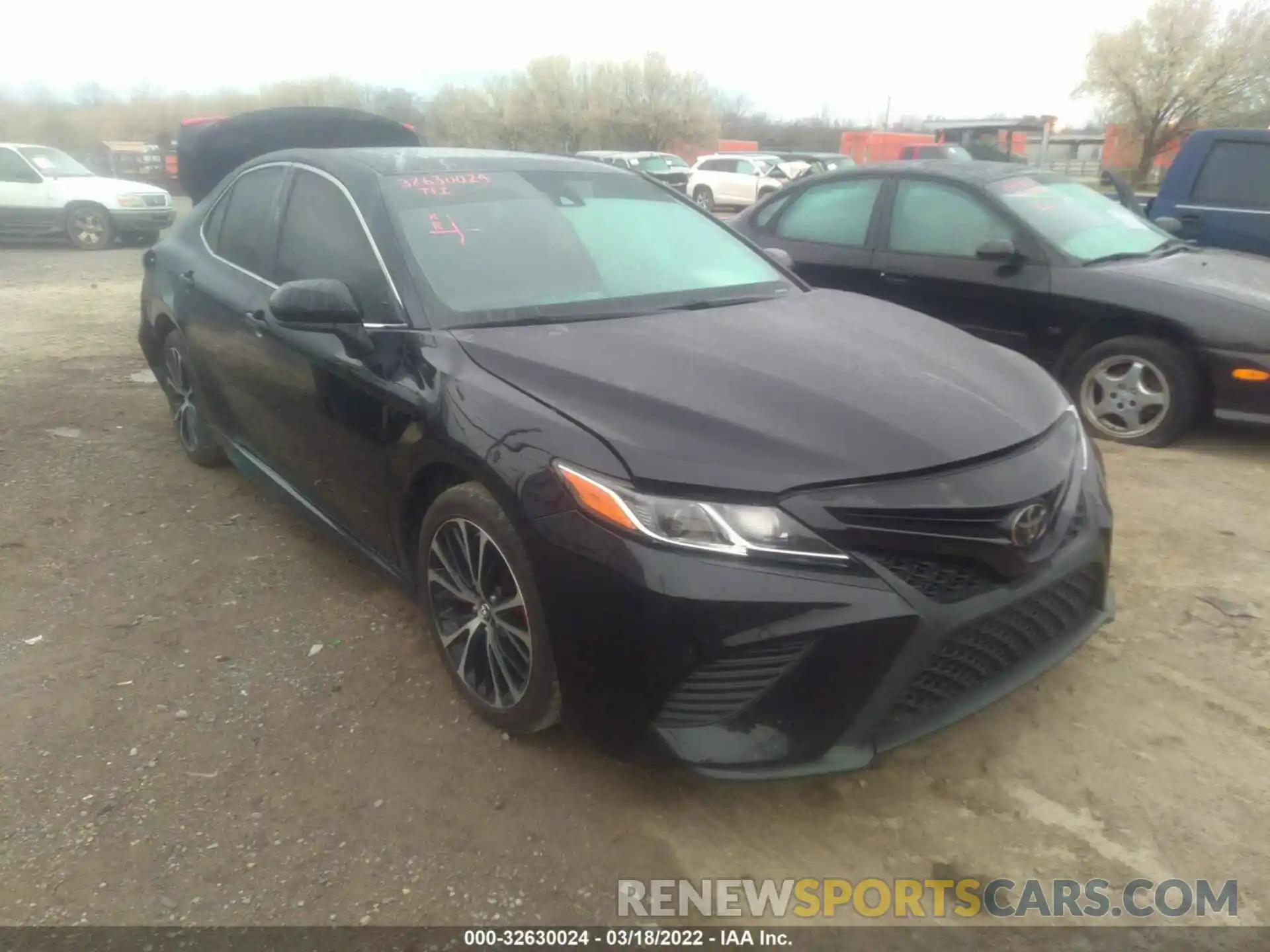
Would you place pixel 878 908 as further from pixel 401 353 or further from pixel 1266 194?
pixel 1266 194

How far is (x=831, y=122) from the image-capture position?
68.3 m

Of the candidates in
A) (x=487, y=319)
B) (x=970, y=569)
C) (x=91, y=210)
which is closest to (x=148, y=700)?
(x=487, y=319)

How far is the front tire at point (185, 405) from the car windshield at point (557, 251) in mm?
1898

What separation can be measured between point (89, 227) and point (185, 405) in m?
12.5

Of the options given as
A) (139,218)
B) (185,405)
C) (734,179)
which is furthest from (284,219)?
(734,179)

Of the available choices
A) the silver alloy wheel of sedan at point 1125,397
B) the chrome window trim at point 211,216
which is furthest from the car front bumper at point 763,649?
the silver alloy wheel of sedan at point 1125,397

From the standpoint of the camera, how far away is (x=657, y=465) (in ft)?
7.16

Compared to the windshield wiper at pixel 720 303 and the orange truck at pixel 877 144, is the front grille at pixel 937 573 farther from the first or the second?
the orange truck at pixel 877 144

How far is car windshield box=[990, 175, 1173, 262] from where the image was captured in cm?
537

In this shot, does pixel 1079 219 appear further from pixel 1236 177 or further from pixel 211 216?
pixel 211 216

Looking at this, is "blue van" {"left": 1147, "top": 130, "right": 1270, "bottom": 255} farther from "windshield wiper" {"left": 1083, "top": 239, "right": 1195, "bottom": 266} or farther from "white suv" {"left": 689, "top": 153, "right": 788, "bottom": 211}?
"white suv" {"left": 689, "top": 153, "right": 788, "bottom": 211}

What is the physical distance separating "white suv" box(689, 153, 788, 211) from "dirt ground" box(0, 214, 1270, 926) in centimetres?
2215

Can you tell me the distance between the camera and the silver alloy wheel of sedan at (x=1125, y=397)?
4.98 m

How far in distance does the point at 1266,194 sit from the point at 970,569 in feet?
21.2
